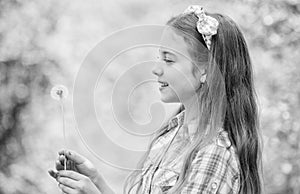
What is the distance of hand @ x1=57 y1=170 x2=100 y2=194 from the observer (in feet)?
3.30

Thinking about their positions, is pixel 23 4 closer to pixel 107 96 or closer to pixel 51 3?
pixel 51 3

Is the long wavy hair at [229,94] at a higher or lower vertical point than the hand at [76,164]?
higher

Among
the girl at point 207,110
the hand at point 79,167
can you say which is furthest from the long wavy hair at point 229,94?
the hand at point 79,167

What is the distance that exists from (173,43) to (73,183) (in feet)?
1.11

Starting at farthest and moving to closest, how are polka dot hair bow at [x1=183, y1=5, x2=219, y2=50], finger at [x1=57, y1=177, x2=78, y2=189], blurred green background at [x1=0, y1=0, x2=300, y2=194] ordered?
blurred green background at [x1=0, y1=0, x2=300, y2=194] < polka dot hair bow at [x1=183, y1=5, x2=219, y2=50] < finger at [x1=57, y1=177, x2=78, y2=189]

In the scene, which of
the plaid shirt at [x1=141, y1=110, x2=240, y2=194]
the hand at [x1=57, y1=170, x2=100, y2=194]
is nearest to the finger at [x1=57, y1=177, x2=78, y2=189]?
the hand at [x1=57, y1=170, x2=100, y2=194]

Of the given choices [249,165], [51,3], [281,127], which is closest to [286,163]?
[281,127]

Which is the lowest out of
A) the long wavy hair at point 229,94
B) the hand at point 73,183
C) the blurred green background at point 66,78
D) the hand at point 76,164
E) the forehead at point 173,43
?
the hand at point 73,183

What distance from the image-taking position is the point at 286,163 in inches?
109

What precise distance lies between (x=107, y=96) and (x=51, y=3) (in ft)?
1.74

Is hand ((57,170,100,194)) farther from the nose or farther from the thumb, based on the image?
the nose

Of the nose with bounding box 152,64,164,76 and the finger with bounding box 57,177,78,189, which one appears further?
the nose with bounding box 152,64,164,76

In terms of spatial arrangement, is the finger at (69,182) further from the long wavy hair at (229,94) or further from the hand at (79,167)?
the long wavy hair at (229,94)

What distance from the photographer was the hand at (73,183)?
1.00 m
